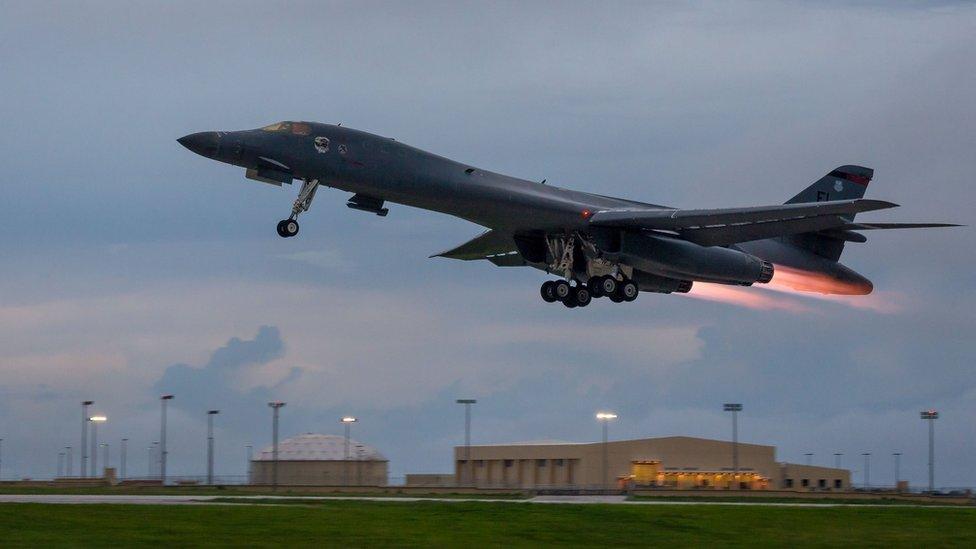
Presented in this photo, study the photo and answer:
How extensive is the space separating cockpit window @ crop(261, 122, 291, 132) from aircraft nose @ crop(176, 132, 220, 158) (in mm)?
1651

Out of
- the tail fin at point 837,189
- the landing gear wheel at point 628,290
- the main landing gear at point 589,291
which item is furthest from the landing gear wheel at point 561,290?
the tail fin at point 837,189

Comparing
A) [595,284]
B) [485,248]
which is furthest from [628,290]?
[485,248]

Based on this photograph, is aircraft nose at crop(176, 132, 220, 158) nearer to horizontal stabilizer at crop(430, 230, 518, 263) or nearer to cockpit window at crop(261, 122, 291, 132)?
cockpit window at crop(261, 122, 291, 132)

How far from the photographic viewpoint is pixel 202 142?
35719 mm

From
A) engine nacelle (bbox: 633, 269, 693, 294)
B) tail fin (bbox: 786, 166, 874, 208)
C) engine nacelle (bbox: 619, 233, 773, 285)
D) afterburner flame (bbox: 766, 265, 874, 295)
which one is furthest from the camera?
tail fin (bbox: 786, 166, 874, 208)

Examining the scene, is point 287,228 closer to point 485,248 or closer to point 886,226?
point 485,248

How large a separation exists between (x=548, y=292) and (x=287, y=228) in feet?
36.7

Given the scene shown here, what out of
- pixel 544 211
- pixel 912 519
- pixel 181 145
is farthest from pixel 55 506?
pixel 912 519

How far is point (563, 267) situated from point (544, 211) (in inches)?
93.4

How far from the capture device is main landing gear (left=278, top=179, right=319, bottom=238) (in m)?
35.9

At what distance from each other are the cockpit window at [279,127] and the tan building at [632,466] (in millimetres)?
39964

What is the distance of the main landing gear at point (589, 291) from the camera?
43031mm

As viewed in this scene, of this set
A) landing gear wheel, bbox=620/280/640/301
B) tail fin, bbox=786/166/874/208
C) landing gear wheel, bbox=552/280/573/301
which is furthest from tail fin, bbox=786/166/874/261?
landing gear wheel, bbox=552/280/573/301

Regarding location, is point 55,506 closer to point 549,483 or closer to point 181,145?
point 181,145
